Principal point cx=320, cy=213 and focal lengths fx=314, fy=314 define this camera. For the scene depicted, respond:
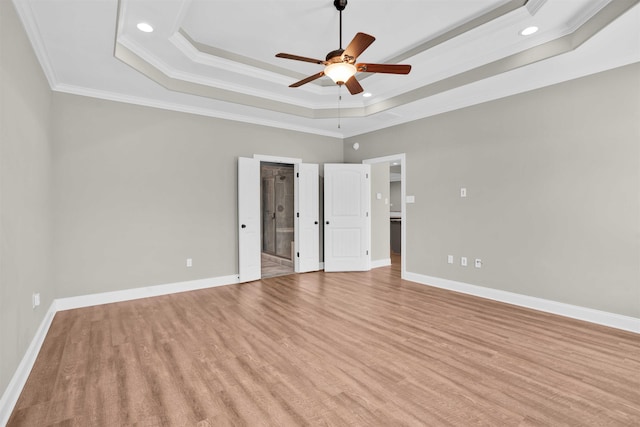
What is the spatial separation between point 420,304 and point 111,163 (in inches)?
181

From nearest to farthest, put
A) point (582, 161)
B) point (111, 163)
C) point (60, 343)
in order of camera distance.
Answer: point (60, 343)
point (582, 161)
point (111, 163)

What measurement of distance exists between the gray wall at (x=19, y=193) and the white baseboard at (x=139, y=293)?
2.48ft

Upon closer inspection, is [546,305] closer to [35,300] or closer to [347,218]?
[347,218]

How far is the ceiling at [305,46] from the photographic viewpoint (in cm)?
279

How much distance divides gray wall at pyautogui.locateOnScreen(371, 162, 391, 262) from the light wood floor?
8.80 ft

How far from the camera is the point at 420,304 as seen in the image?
165 inches

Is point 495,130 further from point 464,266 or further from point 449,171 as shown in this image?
point 464,266

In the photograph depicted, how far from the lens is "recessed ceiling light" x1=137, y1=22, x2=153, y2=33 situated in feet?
9.89

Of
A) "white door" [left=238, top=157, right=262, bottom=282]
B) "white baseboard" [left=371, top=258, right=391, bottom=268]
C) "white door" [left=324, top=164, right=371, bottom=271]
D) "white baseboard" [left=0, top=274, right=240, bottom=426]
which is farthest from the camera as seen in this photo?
"white baseboard" [left=371, top=258, right=391, bottom=268]

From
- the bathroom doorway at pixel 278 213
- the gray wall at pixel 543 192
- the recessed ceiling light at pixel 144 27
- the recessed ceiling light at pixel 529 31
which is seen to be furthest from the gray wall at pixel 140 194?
the recessed ceiling light at pixel 529 31

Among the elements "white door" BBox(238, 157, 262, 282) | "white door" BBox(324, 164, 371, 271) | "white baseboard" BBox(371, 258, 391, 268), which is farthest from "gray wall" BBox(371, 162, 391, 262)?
"white door" BBox(238, 157, 262, 282)

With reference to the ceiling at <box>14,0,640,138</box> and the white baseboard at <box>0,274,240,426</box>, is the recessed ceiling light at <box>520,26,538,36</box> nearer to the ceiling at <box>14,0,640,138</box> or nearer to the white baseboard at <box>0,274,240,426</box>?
the ceiling at <box>14,0,640,138</box>

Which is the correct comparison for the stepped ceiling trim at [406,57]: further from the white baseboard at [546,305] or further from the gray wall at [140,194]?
the white baseboard at [546,305]

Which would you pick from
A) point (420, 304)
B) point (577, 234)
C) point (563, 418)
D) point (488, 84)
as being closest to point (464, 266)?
point (420, 304)
